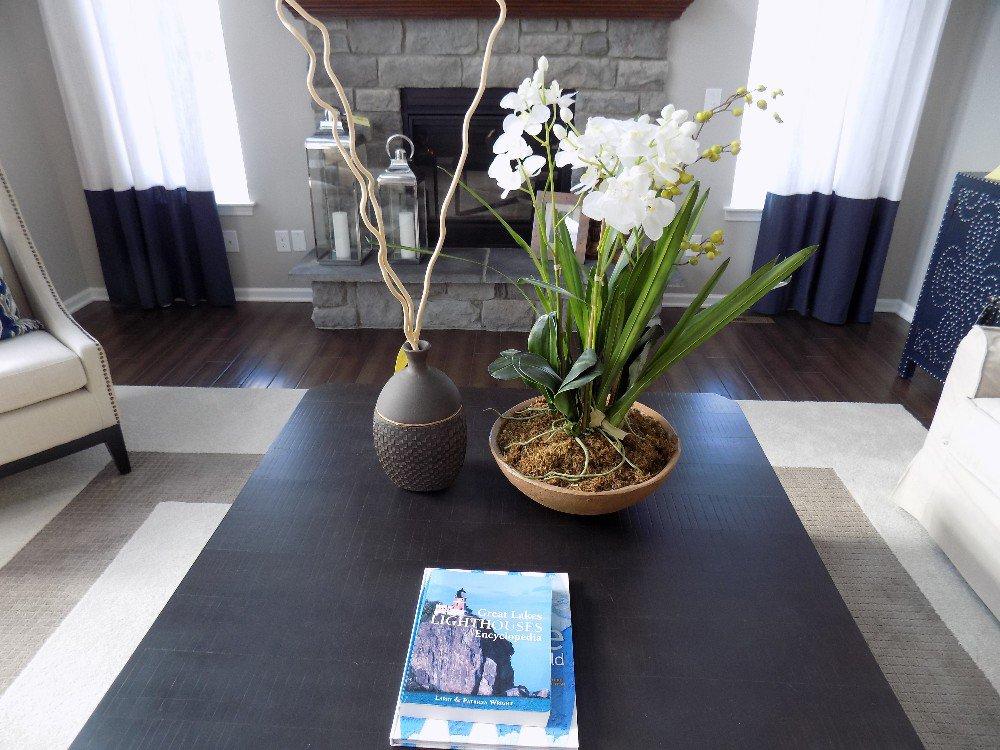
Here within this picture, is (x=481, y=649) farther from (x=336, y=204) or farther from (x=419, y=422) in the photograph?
(x=336, y=204)

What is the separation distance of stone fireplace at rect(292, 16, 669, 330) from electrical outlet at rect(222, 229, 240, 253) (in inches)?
Answer: 20.6

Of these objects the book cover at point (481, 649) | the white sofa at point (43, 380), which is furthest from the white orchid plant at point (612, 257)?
the white sofa at point (43, 380)

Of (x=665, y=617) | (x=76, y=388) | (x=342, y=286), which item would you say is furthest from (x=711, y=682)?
(x=342, y=286)

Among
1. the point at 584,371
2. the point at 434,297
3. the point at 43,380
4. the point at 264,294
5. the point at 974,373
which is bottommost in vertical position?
the point at 264,294

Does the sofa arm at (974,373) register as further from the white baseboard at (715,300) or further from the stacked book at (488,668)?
the white baseboard at (715,300)

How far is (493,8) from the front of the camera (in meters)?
2.70

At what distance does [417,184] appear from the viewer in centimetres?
300

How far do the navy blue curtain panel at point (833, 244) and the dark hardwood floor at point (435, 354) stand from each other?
0.12 meters

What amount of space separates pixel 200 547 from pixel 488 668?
1.13m

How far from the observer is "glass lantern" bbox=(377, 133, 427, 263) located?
282 centimetres

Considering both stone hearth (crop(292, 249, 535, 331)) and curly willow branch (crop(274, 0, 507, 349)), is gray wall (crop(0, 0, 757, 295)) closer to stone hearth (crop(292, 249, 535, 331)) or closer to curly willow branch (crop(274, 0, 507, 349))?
stone hearth (crop(292, 249, 535, 331))

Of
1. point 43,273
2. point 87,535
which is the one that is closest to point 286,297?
point 43,273

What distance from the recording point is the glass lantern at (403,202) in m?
2.82

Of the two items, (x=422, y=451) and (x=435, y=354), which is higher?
(x=422, y=451)
